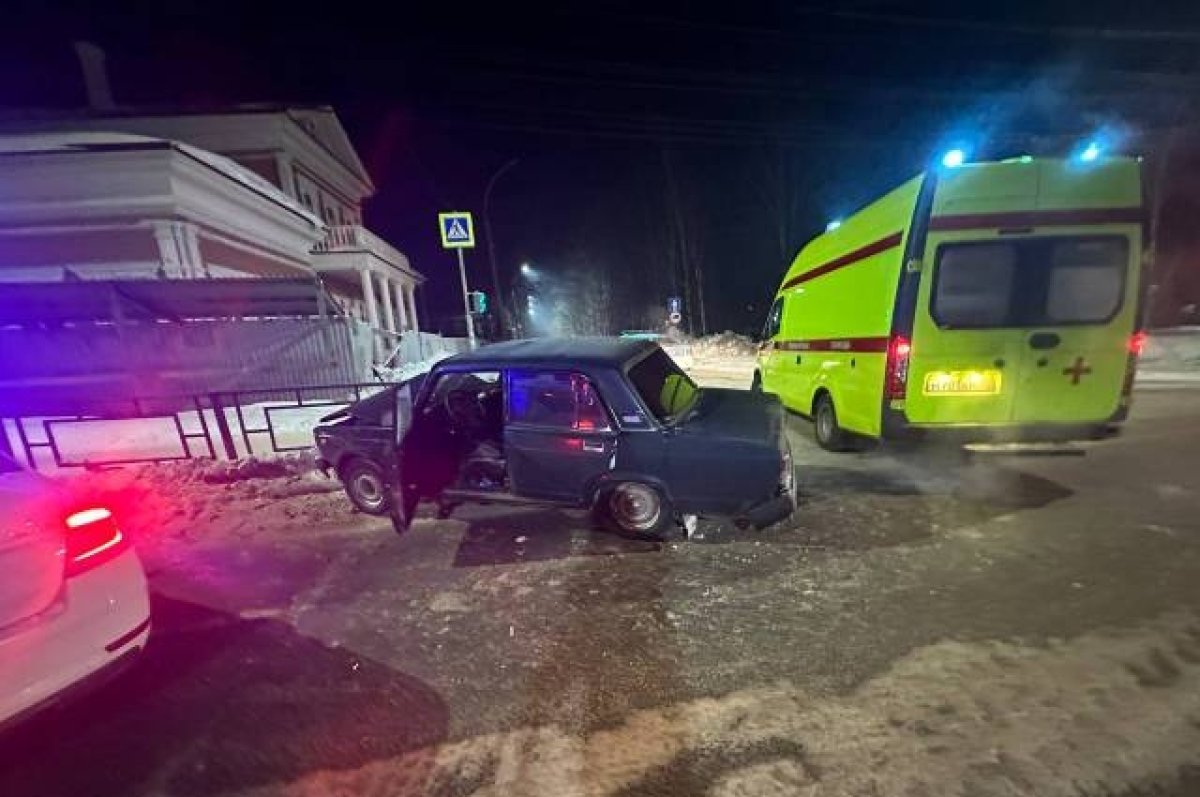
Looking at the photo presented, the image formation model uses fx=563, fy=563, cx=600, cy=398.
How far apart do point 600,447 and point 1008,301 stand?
4224 millimetres

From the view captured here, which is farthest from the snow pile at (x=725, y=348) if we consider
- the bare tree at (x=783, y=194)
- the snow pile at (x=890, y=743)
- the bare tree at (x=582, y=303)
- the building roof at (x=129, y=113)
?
the bare tree at (x=582, y=303)

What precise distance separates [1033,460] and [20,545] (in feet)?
27.1

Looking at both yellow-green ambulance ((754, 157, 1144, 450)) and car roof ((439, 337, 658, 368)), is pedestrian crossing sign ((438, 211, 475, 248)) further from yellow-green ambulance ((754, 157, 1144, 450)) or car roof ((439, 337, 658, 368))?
yellow-green ambulance ((754, 157, 1144, 450))

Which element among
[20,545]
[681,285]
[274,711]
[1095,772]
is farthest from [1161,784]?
[681,285]

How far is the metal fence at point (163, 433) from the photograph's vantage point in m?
7.93

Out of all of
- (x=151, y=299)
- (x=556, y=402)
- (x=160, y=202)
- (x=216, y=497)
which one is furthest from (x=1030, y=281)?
(x=160, y=202)

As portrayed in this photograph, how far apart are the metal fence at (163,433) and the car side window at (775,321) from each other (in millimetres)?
6240

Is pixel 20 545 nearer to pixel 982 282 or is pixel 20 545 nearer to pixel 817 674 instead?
pixel 817 674

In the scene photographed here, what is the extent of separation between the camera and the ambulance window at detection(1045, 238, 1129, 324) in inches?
205

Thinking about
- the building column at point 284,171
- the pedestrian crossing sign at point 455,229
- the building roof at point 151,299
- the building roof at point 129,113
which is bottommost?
the building roof at point 151,299

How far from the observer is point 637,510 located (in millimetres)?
4707

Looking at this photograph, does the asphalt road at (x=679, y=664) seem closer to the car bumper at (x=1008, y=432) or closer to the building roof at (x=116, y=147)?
the car bumper at (x=1008, y=432)

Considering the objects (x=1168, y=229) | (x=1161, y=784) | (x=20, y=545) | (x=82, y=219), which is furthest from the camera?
(x=1168, y=229)

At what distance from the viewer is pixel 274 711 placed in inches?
117
